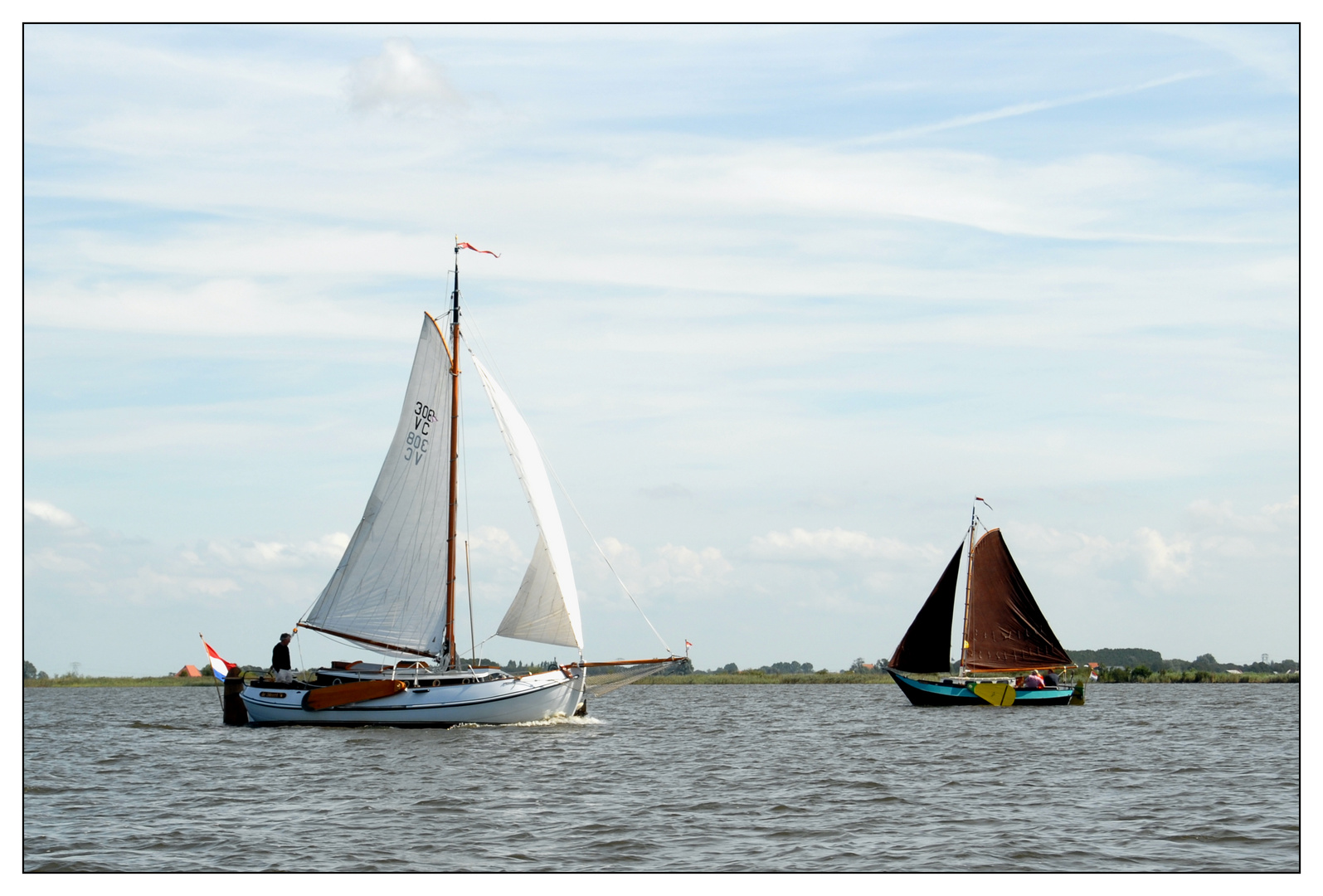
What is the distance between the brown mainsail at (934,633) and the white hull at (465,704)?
26467mm

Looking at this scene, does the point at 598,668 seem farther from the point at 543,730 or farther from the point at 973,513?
the point at 973,513

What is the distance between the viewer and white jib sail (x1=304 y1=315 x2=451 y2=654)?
42844 millimetres

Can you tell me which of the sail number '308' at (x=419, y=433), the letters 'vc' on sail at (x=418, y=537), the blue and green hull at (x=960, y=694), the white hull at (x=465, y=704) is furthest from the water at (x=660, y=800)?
the blue and green hull at (x=960, y=694)

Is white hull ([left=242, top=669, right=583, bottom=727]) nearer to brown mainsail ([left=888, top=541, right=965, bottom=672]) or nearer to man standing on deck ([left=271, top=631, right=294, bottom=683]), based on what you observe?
man standing on deck ([left=271, top=631, right=294, bottom=683])

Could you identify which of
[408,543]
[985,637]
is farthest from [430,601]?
[985,637]

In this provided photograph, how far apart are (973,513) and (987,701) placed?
9.80m

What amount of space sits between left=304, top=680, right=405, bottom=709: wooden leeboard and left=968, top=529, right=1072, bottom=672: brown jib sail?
33773 millimetres

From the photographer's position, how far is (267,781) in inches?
1144

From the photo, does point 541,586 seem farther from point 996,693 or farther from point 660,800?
point 996,693

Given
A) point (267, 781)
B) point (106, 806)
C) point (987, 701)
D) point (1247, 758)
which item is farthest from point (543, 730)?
point (987, 701)

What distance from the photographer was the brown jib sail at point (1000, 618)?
2522 inches

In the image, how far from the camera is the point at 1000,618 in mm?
64312

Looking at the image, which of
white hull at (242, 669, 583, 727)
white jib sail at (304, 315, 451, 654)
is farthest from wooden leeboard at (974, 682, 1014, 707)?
white jib sail at (304, 315, 451, 654)

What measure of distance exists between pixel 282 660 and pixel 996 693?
36.9 metres
